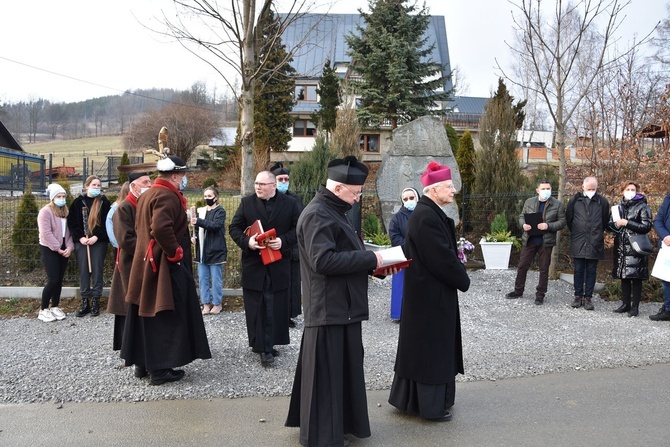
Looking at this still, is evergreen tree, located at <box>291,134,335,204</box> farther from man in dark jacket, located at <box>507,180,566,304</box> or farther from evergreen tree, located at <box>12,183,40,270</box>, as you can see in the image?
evergreen tree, located at <box>12,183,40,270</box>

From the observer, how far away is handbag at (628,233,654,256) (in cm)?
867

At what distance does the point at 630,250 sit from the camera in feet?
28.8

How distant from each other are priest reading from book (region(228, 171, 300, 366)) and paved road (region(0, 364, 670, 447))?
99 cm

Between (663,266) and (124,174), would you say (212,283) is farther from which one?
(124,174)

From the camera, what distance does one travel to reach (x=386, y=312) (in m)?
8.94

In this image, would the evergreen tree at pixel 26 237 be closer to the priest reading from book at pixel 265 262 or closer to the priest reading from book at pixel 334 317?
the priest reading from book at pixel 265 262

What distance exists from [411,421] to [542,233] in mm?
5626

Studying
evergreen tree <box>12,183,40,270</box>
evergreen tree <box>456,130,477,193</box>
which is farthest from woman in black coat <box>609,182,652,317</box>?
evergreen tree <box>12,183,40,270</box>

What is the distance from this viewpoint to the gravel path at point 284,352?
5.70 metres

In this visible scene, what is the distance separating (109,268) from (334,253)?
263 inches

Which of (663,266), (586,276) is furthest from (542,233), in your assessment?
(663,266)

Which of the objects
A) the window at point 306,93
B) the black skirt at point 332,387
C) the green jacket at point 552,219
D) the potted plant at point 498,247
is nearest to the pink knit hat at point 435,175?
the black skirt at point 332,387

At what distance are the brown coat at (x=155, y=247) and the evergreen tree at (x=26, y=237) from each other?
17.1 feet

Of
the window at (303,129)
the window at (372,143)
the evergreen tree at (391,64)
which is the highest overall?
the evergreen tree at (391,64)
